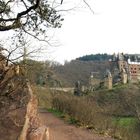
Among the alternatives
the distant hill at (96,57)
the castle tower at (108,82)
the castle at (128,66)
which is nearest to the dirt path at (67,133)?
the castle tower at (108,82)

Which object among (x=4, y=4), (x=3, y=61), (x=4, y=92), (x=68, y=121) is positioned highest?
(x=4, y=4)

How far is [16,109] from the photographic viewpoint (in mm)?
12062

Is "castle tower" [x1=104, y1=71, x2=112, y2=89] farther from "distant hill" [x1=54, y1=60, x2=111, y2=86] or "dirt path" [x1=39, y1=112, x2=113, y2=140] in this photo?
"dirt path" [x1=39, y1=112, x2=113, y2=140]

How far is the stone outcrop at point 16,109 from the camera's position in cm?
1142

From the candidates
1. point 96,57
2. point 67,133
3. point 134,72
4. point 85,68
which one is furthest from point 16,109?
point 96,57

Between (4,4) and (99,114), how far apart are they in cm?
1272

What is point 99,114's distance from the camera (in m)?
22.2

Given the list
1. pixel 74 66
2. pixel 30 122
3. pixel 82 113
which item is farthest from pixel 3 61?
pixel 74 66

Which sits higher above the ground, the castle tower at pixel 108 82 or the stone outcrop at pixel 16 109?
the stone outcrop at pixel 16 109

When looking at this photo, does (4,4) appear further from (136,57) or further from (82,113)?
(136,57)

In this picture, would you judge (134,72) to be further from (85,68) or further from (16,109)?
(16,109)

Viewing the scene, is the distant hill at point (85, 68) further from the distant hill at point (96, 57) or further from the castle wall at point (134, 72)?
the castle wall at point (134, 72)

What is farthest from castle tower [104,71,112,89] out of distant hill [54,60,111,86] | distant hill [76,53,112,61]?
distant hill [76,53,112,61]

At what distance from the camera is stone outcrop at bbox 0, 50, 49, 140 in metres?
11.4
